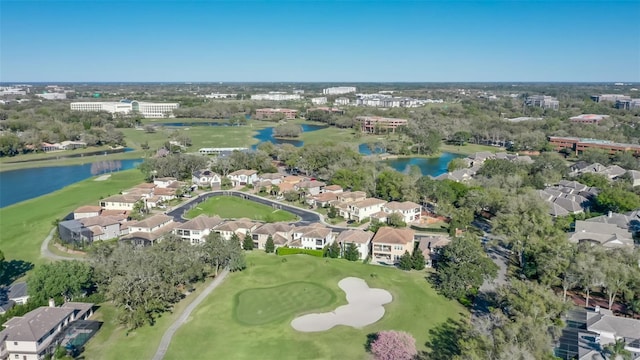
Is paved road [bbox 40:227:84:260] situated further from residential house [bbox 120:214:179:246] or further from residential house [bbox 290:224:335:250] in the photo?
residential house [bbox 290:224:335:250]

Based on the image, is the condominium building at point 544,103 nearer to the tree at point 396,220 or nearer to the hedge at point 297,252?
the tree at point 396,220

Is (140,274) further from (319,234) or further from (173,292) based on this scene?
(319,234)

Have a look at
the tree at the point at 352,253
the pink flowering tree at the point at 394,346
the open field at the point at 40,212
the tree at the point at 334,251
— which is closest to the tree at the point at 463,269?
the tree at the point at 352,253

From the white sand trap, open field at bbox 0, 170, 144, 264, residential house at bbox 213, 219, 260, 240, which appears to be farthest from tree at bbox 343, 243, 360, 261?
open field at bbox 0, 170, 144, 264

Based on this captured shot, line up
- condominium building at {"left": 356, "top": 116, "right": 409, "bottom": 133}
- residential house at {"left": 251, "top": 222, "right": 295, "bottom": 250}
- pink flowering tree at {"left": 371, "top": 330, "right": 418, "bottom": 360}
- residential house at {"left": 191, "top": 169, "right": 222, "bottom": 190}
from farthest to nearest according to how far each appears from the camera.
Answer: condominium building at {"left": 356, "top": 116, "right": 409, "bottom": 133} < residential house at {"left": 191, "top": 169, "right": 222, "bottom": 190} < residential house at {"left": 251, "top": 222, "right": 295, "bottom": 250} < pink flowering tree at {"left": 371, "top": 330, "right": 418, "bottom": 360}

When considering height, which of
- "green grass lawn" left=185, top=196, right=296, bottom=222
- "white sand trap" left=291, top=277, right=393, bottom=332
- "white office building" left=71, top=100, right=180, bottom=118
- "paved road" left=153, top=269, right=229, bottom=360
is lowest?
"white sand trap" left=291, top=277, right=393, bottom=332

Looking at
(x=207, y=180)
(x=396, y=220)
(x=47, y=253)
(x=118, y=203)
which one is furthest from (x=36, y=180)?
(x=396, y=220)
